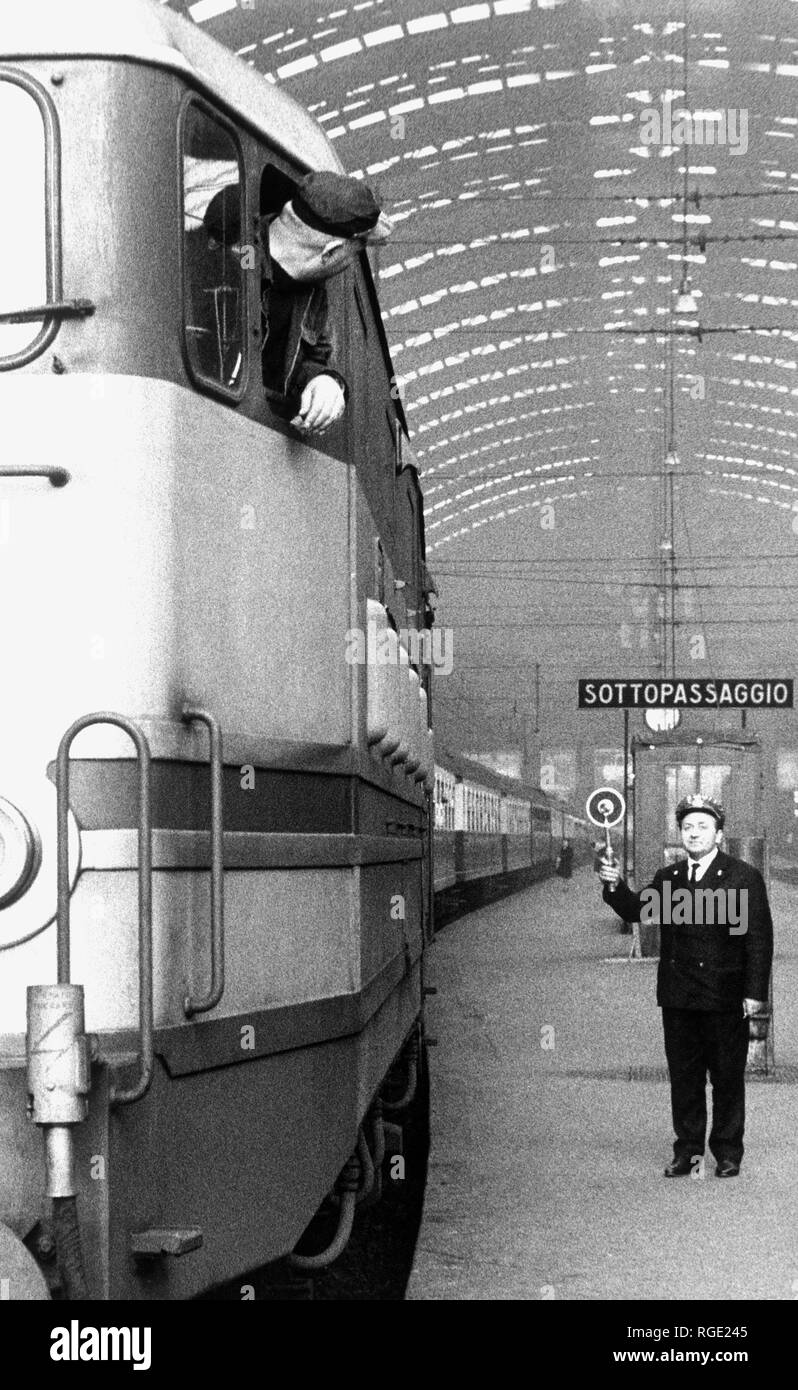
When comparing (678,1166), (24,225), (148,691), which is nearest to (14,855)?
(148,691)

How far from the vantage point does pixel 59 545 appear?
4242mm

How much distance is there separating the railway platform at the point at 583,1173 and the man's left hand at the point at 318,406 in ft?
11.0

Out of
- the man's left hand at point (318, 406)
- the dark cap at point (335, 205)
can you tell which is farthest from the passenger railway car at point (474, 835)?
the dark cap at point (335, 205)

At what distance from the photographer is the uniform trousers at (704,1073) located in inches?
358

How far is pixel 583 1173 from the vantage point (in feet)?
30.9

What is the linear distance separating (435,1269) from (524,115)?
1186 inches

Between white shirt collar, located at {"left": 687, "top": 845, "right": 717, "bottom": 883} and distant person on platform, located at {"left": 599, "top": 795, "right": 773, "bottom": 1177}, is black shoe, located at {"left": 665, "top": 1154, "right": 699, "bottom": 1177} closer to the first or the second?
distant person on platform, located at {"left": 599, "top": 795, "right": 773, "bottom": 1177}

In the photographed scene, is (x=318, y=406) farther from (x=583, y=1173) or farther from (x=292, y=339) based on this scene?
(x=583, y=1173)

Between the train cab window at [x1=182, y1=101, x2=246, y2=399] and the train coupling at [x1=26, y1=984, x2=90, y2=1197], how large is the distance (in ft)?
4.74

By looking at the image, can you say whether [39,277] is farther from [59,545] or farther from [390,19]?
[390,19]

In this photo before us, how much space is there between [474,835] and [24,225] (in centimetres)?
2932

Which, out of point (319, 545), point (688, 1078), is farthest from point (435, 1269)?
point (319, 545)
